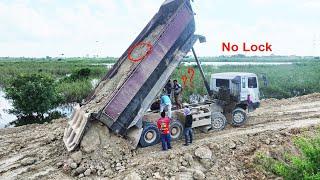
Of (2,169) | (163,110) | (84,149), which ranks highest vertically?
(163,110)

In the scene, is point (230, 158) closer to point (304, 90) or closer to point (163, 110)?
point (163, 110)

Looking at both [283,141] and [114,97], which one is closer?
[114,97]

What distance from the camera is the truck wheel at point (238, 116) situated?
12095 mm

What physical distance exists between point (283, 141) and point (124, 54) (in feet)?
18.3

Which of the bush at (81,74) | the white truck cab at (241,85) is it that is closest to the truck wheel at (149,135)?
the white truck cab at (241,85)

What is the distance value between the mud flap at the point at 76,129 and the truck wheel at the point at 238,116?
17.8 ft

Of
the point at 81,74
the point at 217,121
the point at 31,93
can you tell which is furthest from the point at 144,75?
the point at 81,74

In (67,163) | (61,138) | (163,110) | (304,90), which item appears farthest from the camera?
(304,90)

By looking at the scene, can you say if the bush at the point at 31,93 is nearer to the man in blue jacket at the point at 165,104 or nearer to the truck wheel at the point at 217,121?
the man in blue jacket at the point at 165,104

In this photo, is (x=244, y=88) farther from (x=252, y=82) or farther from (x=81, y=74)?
(x=81, y=74)

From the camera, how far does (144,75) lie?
951 cm

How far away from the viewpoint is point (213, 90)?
1284 centimetres

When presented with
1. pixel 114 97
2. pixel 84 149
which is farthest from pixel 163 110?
pixel 84 149

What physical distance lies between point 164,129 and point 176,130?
45.6 inches
